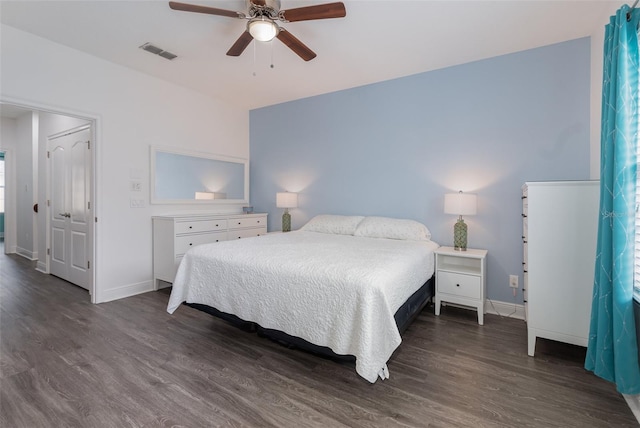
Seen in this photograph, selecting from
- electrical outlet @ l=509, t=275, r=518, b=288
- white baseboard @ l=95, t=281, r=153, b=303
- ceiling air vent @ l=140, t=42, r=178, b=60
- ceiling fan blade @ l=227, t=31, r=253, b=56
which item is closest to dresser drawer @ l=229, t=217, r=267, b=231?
white baseboard @ l=95, t=281, r=153, b=303

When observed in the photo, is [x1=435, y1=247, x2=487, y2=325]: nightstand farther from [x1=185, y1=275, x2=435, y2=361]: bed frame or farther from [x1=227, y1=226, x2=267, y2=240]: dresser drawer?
[x1=227, y1=226, x2=267, y2=240]: dresser drawer

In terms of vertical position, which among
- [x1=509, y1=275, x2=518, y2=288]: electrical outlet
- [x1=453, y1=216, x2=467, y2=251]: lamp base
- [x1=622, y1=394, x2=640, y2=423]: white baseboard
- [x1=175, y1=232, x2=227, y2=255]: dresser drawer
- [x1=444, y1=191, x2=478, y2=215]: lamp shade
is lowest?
[x1=622, y1=394, x2=640, y2=423]: white baseboard

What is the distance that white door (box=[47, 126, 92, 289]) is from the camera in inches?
136

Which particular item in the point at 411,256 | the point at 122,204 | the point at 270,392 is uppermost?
the point at 122,204

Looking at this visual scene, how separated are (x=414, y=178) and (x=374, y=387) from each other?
7.69ft

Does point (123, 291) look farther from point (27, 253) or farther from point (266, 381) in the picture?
point (27, 253)

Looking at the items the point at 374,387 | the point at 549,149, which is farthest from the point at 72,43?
the point at 549,149

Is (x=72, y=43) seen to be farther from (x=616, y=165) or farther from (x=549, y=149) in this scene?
(x=549, y=149)

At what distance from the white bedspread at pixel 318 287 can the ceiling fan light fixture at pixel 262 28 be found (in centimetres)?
162

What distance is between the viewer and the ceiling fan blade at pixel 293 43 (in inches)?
85.4

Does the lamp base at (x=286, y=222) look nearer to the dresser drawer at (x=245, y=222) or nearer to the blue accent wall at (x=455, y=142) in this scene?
the blue accent wall at (x=455, y=142)

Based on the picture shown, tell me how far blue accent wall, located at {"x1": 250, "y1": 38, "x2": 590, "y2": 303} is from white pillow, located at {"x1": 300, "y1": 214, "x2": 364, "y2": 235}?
0.85 ft

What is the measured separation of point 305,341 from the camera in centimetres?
187

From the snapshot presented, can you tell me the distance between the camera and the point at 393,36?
2.56 m
